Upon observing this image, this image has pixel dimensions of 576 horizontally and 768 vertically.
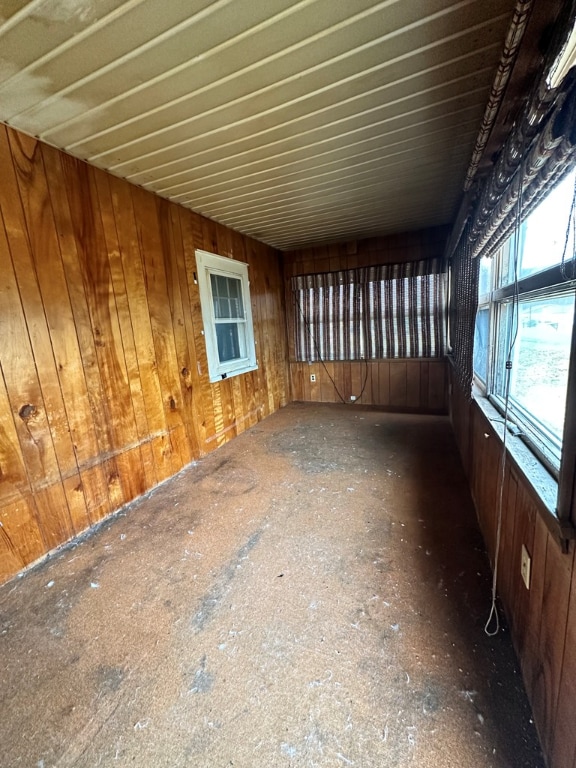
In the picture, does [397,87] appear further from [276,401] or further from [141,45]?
[276,401]

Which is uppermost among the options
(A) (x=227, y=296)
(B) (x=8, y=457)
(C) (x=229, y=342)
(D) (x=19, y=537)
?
(A) (x=227, y=296)

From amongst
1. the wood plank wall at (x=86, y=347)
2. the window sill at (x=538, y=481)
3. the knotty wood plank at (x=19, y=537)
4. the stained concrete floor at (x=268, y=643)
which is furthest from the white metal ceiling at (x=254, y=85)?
the stained concrete floor at (x=268, y=643)

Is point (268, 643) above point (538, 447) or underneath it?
underneath

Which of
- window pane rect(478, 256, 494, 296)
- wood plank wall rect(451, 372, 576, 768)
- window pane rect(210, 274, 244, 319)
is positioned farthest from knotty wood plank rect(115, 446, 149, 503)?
window pane rect(478, 256, 494, 296)

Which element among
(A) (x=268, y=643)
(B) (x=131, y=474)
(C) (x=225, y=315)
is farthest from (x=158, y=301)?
(A) (x=268, y=643)

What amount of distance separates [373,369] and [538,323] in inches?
121

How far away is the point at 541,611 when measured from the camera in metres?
0.93

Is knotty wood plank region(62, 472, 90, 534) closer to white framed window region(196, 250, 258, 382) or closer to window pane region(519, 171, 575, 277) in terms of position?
white framed window region(196, 250, 258, 382)

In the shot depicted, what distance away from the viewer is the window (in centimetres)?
106

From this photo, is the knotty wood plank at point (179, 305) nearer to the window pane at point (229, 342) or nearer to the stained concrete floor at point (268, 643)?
the window pane at point (229, 342)

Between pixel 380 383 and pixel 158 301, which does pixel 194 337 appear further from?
pixel 380 383

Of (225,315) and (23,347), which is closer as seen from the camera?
(23,347)

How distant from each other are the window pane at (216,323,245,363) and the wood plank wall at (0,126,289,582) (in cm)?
39

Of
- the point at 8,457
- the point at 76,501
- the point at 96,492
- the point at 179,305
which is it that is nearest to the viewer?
the point at 8,457
